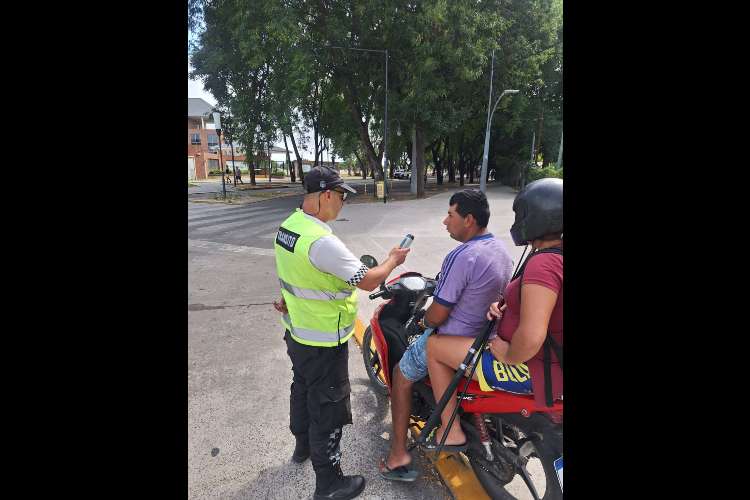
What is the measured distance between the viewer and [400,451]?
7.42ft

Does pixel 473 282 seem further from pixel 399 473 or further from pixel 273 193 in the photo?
pixel 273 193

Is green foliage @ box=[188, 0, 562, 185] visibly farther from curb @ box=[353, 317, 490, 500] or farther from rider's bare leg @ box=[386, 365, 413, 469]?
curb @ box=[353, 317, 490, 500]

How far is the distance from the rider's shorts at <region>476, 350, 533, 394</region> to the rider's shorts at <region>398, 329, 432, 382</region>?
14.8 inches

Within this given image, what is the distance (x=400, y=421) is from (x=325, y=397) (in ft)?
1.66

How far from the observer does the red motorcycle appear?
1.72 metres

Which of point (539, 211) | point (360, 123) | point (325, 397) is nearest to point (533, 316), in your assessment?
point (539, 211)

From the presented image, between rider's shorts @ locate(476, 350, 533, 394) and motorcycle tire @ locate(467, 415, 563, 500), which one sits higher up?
rider's shorts @ locate(476, 350, 533, 394)

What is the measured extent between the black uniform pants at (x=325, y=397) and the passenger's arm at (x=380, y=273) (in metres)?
0.45

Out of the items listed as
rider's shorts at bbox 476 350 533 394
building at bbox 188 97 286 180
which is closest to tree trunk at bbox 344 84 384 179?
rider's shorts at bbox 476 350 533 394
